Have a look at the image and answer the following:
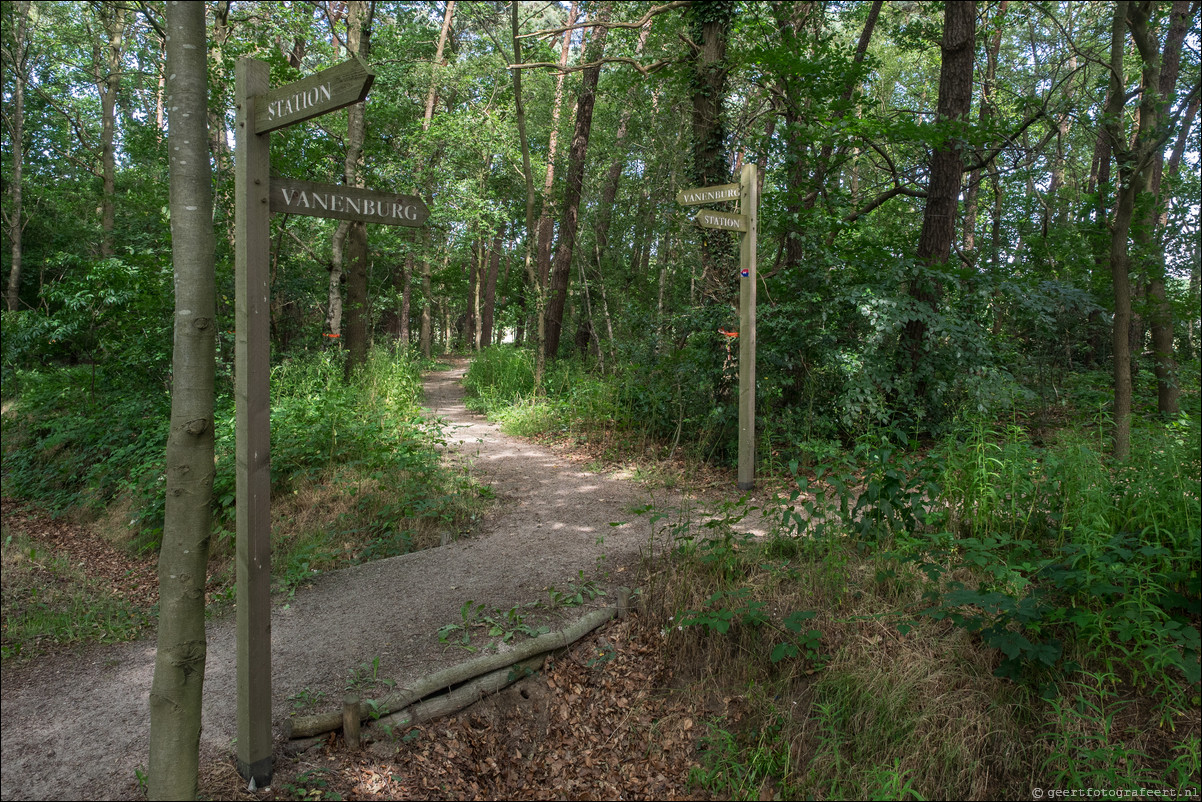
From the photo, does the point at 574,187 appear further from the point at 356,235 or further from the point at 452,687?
the point at 452,687

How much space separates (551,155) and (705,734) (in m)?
16.1

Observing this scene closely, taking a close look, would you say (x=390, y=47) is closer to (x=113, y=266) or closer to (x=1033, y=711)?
(x=113, y=266)

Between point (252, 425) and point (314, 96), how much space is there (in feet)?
Result: 4.19

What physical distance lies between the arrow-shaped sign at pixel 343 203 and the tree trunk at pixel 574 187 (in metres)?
11.1

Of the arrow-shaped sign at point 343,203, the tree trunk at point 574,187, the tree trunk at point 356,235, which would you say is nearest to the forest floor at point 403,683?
the arrow-shaped sign at point 343,203

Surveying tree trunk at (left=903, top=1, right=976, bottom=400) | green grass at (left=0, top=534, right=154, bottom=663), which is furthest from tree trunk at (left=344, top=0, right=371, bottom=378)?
tree trunk at (left=903, top=1, right=976, bottom=400)

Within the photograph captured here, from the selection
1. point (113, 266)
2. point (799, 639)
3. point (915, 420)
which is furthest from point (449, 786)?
point (113, 266)

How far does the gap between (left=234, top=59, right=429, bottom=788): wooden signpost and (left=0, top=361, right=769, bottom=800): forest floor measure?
0.99 ft

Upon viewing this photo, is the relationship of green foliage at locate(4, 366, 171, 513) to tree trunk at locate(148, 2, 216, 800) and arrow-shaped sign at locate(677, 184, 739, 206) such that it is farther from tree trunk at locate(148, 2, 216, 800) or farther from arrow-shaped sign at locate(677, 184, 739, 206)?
arrow-shaped sign at locate(677, 184, 739, 206)

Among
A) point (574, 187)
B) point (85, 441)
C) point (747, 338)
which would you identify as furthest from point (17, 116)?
point (747, 338)

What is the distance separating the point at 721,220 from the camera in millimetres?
6547

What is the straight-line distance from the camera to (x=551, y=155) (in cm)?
1720

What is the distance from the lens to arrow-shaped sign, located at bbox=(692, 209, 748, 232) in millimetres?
6426

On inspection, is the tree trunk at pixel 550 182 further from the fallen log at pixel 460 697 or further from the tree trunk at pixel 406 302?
the fallen log at pixel 460 697
